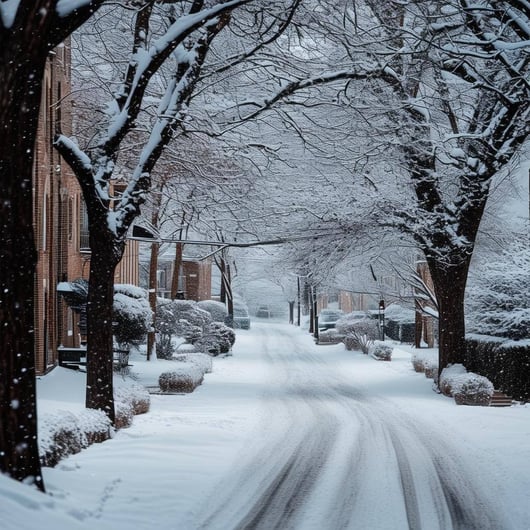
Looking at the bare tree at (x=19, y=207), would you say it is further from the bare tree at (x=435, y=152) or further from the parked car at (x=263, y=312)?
the parked car at (x=263, y=312)

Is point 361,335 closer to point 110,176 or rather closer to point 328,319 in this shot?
point 328,319

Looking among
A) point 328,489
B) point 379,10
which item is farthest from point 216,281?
point 328,489

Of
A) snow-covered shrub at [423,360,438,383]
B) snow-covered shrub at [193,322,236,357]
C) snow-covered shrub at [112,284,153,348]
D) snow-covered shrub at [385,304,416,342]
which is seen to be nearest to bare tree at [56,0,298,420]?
snow-covered shrub at [112,284,153,348]

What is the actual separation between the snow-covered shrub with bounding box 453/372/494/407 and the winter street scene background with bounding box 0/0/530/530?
6cm

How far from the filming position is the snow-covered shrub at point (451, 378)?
1973cm

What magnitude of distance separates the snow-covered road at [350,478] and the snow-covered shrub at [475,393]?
190cm

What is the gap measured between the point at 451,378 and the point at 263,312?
A: 3148 inches

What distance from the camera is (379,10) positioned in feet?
55.7

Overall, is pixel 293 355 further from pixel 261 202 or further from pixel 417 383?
pixel 261 202

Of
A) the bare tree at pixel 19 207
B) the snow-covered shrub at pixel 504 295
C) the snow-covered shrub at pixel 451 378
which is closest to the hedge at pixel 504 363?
the snow-covered shrub at pixel 504 295

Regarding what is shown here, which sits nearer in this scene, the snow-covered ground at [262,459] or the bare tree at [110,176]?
the snow-covered ground at [262,459]

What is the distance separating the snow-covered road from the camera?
8234mm

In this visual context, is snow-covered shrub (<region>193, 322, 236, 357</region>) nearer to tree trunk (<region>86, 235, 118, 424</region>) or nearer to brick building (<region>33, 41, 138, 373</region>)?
brick building (<region>33, 41, 138, 373</region>)

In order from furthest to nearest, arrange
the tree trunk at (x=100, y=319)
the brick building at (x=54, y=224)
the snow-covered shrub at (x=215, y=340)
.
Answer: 1. the snow-covered shrub at (x=215, y=340)
2. the brick building at (x=54, y=224)
3. the tree trunk at (x=100, y=319)
